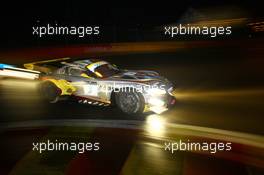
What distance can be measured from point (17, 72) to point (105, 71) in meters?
1.24

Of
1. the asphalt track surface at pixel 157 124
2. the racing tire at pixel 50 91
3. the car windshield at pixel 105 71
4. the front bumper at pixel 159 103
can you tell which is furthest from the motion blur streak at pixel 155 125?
the racing tire at pixel 50 91

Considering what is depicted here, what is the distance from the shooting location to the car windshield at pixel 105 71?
621cm

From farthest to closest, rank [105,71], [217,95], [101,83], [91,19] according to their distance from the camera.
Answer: [217,95]
[101,83]
[105,71]
[91,19]

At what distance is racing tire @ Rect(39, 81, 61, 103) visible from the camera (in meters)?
6.30

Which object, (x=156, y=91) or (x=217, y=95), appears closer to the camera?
(x=156, y=91)

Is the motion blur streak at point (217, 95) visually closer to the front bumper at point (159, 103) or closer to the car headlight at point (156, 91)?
the front bumper at point (159, 103)

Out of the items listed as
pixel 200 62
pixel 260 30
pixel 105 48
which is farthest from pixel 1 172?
pixel 260 30

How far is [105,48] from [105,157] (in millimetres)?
1499

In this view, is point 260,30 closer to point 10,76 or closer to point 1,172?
point 10,76

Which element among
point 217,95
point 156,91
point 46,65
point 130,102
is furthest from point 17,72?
point 217,95

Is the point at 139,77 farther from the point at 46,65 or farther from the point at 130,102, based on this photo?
the point at 46,65

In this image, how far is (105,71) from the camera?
6.25m

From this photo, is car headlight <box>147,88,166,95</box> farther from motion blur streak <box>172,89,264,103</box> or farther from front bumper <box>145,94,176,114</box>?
motion blur streak <box>172,89,264,103</box>

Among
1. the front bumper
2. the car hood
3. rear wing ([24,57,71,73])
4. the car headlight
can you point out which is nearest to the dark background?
rear wing ([24,57,71,73])
